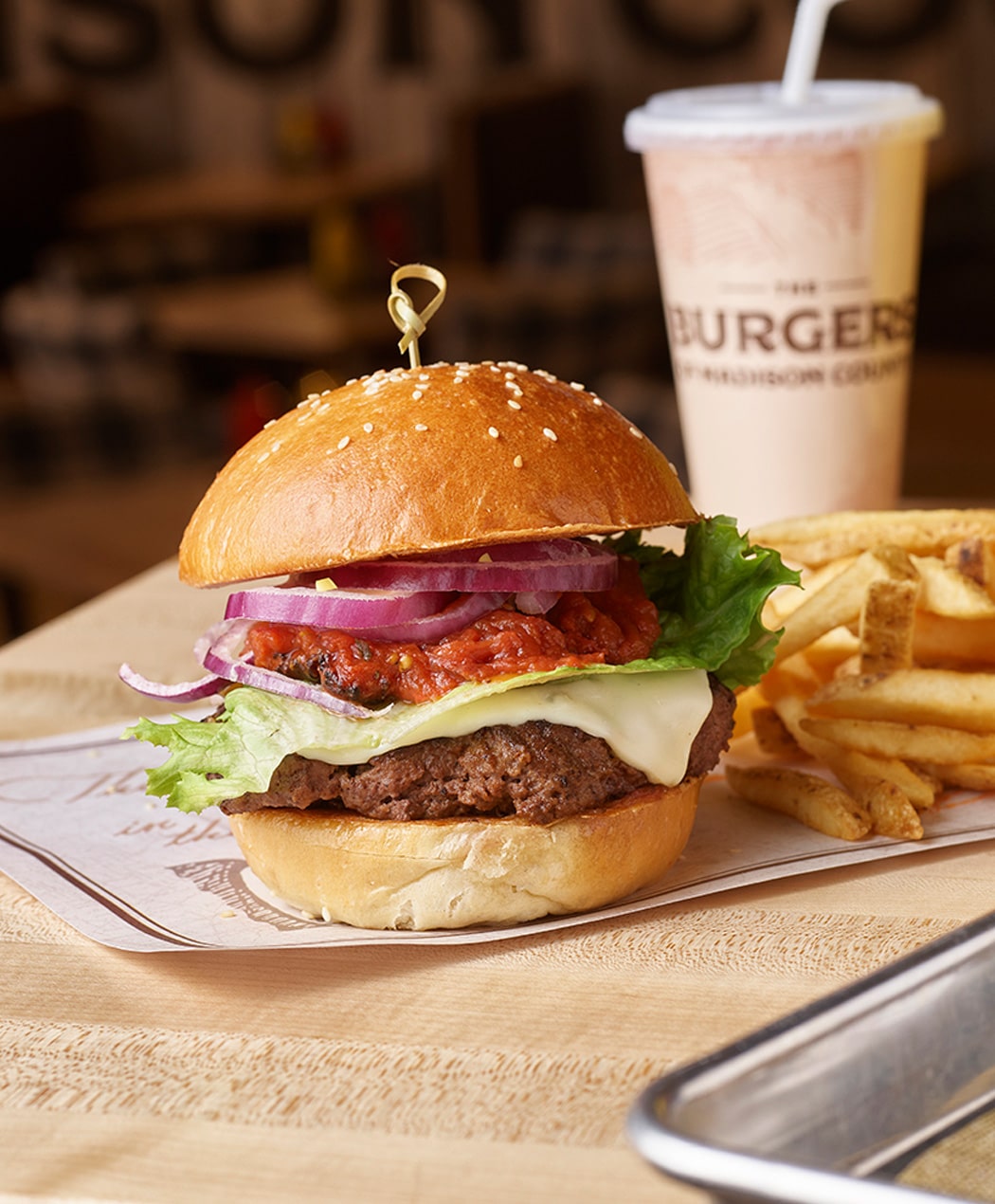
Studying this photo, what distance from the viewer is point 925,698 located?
6.36 feet

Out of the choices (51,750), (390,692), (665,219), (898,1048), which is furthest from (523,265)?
(898,1048)

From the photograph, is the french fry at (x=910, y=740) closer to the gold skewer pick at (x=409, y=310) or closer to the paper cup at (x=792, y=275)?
the gold skewer pick at (x=409, y=310)

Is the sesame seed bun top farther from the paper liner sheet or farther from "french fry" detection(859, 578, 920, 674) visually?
the paper liner sheet

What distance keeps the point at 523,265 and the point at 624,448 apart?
709 centimetres

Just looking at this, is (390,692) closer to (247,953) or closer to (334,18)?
(247,953)

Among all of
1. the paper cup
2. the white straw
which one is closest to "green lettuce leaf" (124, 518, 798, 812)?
the paper cup

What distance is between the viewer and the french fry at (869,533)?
2096mm

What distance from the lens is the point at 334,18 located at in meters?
9.84

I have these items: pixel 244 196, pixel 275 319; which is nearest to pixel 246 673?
pixel 275 319

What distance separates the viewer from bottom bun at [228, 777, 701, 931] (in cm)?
170

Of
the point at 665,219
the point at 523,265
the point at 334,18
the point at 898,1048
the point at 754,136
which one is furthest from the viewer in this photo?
the point at 334,18

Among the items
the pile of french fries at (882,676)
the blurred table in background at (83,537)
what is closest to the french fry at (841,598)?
the pile of french fries at (882,676)

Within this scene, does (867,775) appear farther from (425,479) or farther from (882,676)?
(425,479)

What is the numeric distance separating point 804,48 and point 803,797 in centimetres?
150
